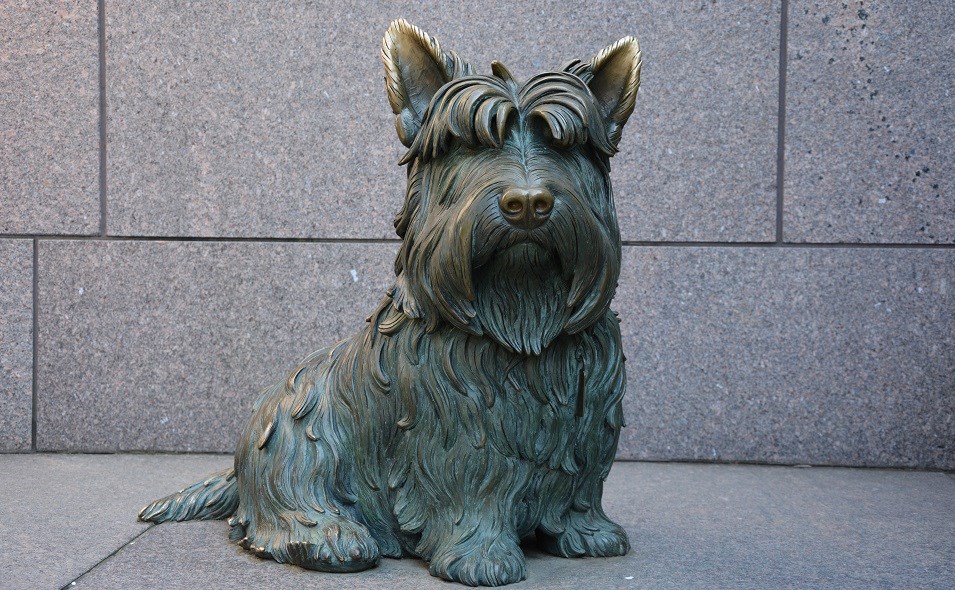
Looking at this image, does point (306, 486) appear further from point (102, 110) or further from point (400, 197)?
point (102, 110)

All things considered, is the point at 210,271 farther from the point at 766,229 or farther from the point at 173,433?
the point at 766,229

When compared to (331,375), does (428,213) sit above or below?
above

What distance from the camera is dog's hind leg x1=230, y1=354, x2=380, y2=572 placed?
3727mm

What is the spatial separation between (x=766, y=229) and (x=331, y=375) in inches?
134

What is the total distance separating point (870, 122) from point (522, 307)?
3.68 metres

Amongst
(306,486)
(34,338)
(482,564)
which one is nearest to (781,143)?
(482,564)

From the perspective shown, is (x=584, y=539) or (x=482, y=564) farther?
(x=584, y=539)

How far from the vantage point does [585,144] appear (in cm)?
357

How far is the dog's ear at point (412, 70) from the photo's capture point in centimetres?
366

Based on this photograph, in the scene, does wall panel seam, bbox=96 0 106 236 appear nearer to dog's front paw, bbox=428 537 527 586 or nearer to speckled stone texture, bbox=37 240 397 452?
speckled stone texture, bbox=37 240 397 452

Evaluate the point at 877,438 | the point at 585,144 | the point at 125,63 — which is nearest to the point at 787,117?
the point at 877,438

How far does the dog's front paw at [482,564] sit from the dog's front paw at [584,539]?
1.03 ft

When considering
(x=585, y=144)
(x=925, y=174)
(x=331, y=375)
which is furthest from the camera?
(x=925, y=174)

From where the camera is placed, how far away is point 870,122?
6.16m
